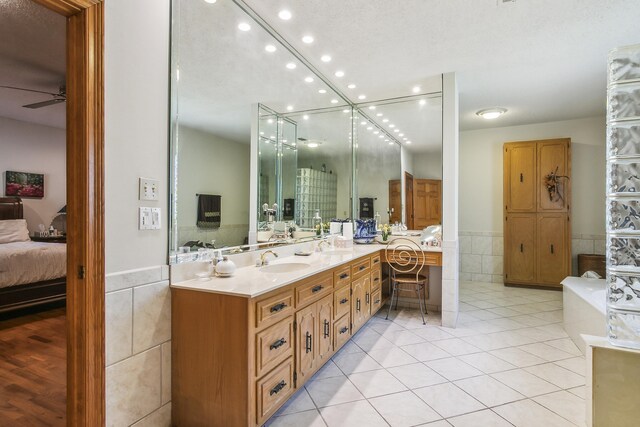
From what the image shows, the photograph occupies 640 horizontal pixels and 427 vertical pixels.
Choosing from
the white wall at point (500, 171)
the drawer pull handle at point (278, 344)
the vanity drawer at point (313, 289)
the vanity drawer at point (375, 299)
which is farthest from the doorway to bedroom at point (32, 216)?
the white wall at point (500, 171)

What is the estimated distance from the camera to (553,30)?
2734 millimetres

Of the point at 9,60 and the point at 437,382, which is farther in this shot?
the point at 9,60

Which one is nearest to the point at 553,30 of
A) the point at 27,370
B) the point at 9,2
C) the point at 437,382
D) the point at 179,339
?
the point at 437,382

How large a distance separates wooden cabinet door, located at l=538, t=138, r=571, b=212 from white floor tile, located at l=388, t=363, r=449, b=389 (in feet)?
13.2

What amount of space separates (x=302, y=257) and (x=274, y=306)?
1.13m

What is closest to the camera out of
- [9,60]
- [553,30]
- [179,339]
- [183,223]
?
[179,339]

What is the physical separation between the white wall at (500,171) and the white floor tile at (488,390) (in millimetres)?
3958

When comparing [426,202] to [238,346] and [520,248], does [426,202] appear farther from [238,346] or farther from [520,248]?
[238,346]

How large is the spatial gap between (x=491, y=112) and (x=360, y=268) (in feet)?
10.7

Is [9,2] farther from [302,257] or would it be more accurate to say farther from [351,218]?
[351,218]

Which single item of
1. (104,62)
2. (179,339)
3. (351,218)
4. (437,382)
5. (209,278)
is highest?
(104,62)

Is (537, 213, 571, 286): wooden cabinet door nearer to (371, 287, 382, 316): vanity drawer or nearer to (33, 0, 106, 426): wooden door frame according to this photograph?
(371, 287, 382, 316): vanity drawer

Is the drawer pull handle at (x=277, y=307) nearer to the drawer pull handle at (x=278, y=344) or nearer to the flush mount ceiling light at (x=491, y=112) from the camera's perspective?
the drawer pull handle at (x=278, y=344)

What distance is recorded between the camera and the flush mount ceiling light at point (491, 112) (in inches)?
188
